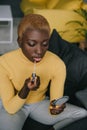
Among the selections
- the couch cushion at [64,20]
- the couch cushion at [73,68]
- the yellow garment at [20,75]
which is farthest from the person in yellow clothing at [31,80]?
the couch cushion at [64,20]

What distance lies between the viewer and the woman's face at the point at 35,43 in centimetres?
161

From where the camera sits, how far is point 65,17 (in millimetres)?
3295

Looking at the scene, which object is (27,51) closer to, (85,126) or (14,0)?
(85,126)

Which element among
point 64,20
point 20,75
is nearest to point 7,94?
point 20,75

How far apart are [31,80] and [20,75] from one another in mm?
154

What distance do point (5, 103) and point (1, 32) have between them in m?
2.42

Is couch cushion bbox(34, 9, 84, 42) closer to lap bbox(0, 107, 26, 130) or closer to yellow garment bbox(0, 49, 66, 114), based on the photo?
yellow garment bbox(0, 49, 66, 114)

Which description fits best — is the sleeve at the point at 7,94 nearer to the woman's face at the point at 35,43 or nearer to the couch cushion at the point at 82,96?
the woman's face at the point at 35,43

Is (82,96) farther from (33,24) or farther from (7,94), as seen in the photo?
(33,24)

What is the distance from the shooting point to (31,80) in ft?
5.33

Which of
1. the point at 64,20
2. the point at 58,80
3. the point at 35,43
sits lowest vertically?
the point at 64,20

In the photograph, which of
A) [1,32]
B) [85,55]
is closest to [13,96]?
[85,55]

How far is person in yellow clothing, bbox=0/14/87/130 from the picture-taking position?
1.63 metres

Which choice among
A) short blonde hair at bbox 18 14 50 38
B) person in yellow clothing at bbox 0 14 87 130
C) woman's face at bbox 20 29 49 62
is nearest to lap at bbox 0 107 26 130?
person in yellow clothing at bbox 0 14 87 130
